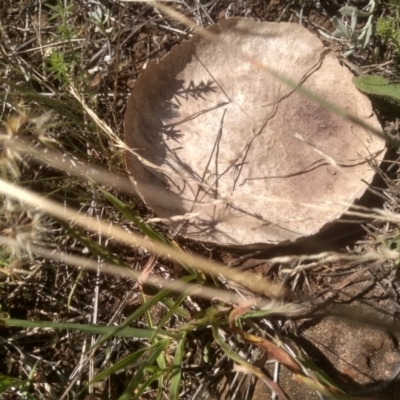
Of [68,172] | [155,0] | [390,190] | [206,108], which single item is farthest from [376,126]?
[68,172]

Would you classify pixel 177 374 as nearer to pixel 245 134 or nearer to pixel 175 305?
pixel 175 305

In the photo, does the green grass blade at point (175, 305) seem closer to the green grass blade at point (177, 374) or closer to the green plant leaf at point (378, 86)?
the green grass blade at point (177, 374)

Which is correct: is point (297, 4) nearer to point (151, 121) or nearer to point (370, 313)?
point (151, 121)

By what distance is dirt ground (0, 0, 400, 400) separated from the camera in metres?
1.83

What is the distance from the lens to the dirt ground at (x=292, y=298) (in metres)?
1.83

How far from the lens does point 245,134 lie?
1.89 meters

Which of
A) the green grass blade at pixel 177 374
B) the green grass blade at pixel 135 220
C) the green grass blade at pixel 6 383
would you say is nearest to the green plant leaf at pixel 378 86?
the green grass blade at pixel 135 220

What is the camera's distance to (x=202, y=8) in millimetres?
2156

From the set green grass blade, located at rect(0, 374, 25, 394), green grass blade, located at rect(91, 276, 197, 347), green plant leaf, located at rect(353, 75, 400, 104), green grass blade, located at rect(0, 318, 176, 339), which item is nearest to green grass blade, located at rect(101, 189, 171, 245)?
green grass blade, located at rect(91, 276, 197, 347)

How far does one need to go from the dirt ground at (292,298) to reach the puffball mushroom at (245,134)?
0.15m

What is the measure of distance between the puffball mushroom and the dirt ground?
15 cm

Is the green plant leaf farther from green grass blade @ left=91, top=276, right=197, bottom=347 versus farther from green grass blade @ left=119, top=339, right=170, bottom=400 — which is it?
green grass blade @ left=119, top=339, right=170, bottom=400

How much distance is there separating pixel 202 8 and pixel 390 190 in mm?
1013

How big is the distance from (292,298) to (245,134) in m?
0.60
